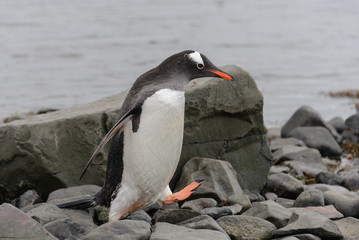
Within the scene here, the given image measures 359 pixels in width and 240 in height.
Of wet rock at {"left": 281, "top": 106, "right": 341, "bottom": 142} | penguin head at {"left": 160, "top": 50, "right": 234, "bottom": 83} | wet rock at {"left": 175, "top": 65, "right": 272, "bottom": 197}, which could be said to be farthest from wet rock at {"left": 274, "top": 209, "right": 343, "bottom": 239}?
wet rock at {"left": 281, "top": 106, "right": 341, "bottom": 142}

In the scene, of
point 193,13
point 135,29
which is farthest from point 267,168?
point 193,13

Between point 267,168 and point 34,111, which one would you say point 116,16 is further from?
point 267,168

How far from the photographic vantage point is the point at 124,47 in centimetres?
2111

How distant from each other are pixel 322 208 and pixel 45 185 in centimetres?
285

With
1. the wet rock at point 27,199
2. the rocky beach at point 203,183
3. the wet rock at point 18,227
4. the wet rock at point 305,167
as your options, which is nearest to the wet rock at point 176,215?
the rocky beach at point 203,183

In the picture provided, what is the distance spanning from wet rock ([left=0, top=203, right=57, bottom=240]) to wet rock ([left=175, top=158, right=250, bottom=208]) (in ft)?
6.98

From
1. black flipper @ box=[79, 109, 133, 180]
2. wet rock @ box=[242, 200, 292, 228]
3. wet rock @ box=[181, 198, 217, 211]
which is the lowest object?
wet rock @ box=[181, 198, 217, 211]

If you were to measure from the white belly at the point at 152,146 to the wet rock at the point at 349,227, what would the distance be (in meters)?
1.62

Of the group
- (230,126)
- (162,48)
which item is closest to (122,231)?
(230,126)

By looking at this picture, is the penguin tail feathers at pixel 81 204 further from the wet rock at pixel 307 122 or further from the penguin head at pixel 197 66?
the wet rock at pixel 307 122

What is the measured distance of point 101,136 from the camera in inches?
241

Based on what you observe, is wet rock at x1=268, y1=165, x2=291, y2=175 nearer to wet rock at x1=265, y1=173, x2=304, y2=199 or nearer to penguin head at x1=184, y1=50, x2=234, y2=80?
wet rock at x1=265, y1=173, x2=304, y2=199

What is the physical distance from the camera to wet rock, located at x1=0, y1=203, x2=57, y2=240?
→ 408 cm

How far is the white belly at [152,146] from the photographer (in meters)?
4.95
